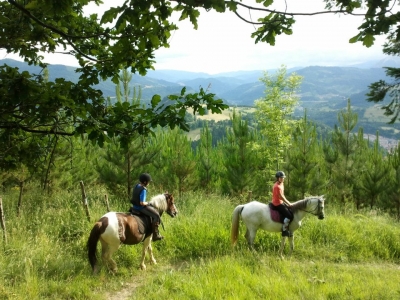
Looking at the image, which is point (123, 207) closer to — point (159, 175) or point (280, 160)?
point (159, 175)

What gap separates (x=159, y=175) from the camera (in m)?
12.0

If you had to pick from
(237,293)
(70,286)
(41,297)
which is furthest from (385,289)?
(41,297)

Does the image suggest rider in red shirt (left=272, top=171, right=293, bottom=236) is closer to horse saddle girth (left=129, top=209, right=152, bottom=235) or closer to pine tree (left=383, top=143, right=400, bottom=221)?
horse saddle girth (left=129, top=209, right=152, bottom=235)

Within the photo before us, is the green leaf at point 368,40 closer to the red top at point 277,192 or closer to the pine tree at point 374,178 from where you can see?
the red top at point 277,192

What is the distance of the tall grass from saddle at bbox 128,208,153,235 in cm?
75

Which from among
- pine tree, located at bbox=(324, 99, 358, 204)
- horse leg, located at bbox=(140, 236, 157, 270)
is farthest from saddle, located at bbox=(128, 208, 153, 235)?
pine tree, located at bbox=(324, 99, 358, 204)

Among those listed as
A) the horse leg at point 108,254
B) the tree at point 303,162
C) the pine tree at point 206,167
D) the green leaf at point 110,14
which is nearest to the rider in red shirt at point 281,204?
the horse leg at point 108,254

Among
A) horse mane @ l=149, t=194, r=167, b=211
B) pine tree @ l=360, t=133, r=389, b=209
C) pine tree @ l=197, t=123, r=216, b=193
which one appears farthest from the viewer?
pine tree @ l=197, t=123, r=216, b=193

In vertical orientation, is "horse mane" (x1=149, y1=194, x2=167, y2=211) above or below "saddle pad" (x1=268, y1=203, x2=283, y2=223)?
above

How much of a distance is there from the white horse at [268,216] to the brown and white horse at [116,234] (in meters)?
1.93

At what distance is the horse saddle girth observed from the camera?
587 cm

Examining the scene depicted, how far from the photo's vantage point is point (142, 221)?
5957mm

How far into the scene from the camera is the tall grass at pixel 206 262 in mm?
4824

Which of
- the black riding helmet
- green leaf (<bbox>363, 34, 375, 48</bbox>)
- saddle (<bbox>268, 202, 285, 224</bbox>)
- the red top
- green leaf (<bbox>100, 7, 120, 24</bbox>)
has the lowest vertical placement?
saddle (<bbox>268, 202, 285, 224</bbox>)
